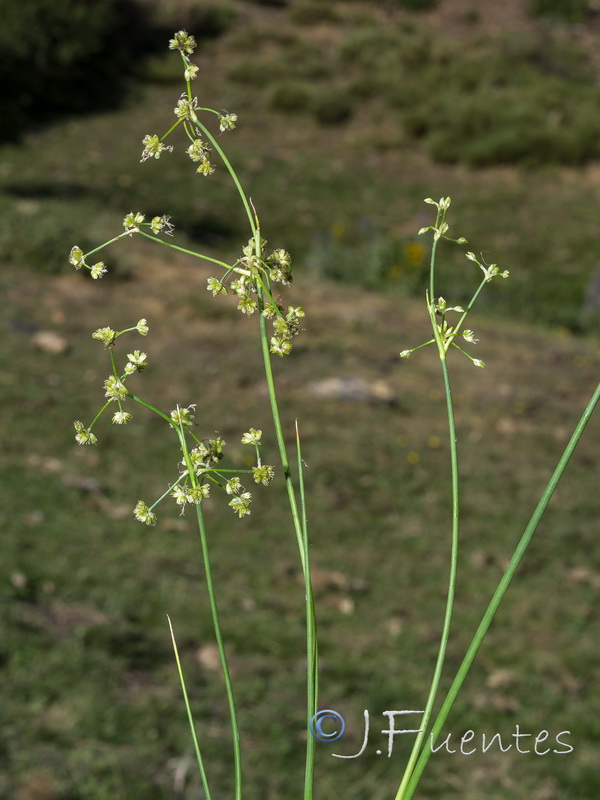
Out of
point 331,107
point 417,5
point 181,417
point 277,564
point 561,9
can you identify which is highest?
point 417,5

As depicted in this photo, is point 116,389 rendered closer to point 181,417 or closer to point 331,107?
point 181,417

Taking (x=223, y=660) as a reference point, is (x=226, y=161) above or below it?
above

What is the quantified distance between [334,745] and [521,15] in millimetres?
17404

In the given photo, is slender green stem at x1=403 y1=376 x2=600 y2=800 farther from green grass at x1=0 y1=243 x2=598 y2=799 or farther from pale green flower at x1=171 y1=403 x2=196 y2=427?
green grass at x1=0 y1=243 x2=598 y2=799

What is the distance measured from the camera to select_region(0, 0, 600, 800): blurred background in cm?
289

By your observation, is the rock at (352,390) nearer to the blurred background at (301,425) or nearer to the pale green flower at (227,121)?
the blurred background at (301,425)

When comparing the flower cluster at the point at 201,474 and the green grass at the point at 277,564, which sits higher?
the green grass at the point at 277,564

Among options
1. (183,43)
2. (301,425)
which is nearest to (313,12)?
(301,425)

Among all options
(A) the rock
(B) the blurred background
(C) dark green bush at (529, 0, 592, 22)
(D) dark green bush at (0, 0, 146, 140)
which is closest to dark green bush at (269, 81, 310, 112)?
(B) the blurred background

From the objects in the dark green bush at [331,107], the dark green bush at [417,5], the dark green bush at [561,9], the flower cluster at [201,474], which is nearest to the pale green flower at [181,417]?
the flower cluster at [201,474]

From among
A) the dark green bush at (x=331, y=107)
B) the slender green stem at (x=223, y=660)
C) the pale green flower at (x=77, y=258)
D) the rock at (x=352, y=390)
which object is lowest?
the slender green stem at (x=223, y=660)

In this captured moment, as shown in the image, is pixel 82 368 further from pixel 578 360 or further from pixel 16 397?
pixel 578 360

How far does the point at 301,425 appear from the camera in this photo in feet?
18.1

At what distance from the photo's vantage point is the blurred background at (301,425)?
2893 mm
